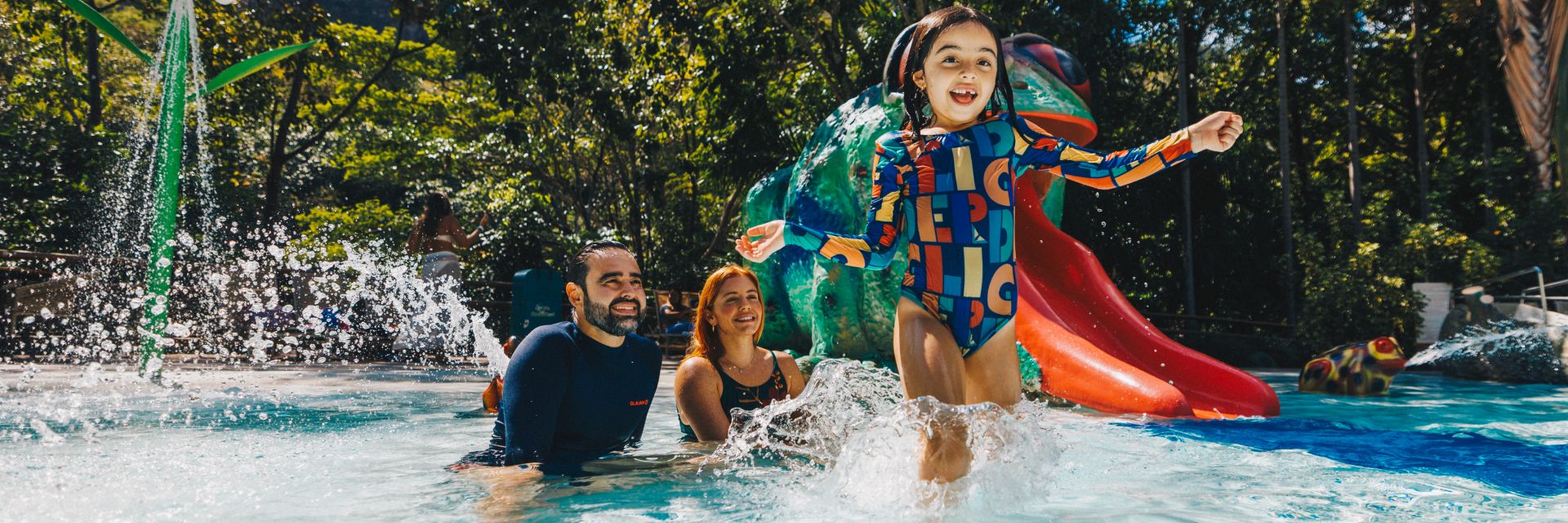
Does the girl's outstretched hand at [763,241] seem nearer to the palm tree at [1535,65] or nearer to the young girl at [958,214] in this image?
the young girl at [958,214]

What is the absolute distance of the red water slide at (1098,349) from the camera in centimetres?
607

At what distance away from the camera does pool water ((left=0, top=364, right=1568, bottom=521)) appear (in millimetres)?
3137

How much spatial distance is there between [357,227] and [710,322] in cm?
1774

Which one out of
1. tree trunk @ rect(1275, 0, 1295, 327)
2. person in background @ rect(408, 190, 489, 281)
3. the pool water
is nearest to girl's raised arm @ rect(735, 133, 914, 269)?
the pool water

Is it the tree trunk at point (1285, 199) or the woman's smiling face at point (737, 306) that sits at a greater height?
the tree trunk at point (1285, 199)

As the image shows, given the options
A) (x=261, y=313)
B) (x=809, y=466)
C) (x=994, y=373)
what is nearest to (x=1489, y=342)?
(x=809, y=466)

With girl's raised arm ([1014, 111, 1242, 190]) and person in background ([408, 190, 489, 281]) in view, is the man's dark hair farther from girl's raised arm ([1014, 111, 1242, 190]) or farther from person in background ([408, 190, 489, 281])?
person in background ([408, 190, 489, 281])

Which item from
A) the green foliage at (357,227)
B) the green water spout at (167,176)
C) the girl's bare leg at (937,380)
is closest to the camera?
the girl's bare leg at (937,380)

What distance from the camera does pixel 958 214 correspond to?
9.77 ft

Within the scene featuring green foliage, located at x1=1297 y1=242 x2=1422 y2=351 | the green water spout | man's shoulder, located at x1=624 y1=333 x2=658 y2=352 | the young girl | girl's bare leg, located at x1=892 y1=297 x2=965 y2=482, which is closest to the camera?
girl's bare leg, located at x1=892 y1=297 x2=965 y2=482

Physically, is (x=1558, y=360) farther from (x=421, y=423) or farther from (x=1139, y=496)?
(x=421, y=423)

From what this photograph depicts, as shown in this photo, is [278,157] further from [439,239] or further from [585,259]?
[585,259]

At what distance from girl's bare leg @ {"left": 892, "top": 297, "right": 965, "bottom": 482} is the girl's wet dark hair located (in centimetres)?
65

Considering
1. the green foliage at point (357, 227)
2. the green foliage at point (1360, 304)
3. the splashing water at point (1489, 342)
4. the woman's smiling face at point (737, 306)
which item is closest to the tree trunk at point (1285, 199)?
the green foliage at point (1360, 304)
